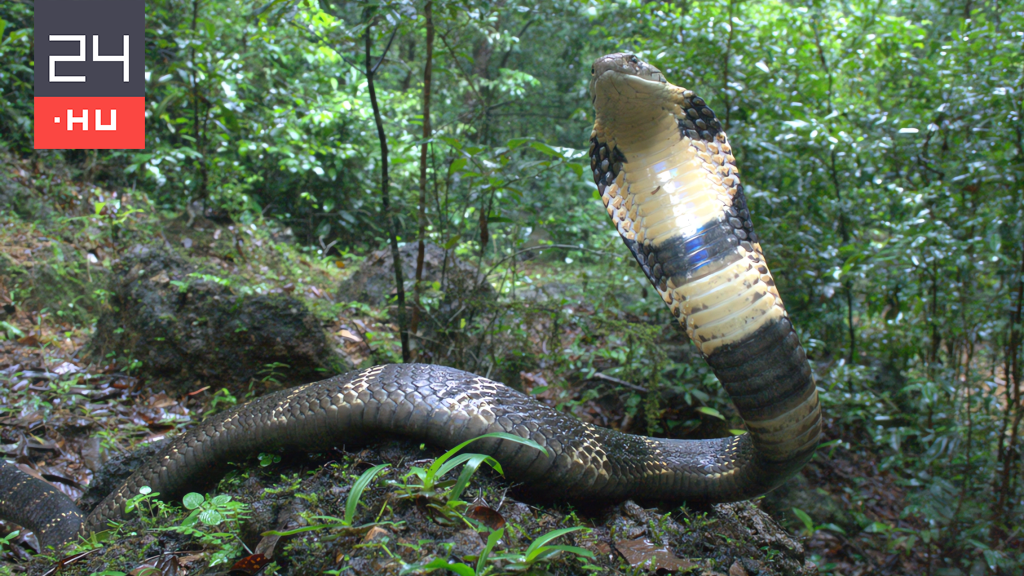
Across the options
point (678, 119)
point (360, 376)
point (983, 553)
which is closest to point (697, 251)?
point (678, 119)

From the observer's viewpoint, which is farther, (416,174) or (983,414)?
(416,174)

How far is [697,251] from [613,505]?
3.31 feet

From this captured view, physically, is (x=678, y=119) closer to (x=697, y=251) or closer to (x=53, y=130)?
(x=697, y=251)

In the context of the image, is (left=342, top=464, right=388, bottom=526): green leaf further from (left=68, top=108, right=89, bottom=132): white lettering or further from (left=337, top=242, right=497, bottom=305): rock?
(left=68, top=108, right=89, bottom=132): white lettering

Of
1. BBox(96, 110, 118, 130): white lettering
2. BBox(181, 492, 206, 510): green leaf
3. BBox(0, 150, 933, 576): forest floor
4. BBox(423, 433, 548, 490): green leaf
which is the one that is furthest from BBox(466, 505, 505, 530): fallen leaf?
BBox(96, 110, 118, 130): white lettering

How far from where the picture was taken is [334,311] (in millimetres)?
4086

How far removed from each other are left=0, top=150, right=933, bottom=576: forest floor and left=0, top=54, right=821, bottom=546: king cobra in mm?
120

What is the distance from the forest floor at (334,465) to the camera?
1.50 m

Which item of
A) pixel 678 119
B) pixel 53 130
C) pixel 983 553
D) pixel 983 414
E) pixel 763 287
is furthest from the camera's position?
pixel 53 130

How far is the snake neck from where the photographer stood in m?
1.75

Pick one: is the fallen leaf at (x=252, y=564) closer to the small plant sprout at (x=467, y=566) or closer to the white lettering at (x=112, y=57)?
the small plant sprout at (x=467, y=566)

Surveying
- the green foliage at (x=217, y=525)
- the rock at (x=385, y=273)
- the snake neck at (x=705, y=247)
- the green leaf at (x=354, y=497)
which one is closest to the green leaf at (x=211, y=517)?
the green foliage at (x=217, y=525)

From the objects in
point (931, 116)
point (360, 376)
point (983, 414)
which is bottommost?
point (983, 414)

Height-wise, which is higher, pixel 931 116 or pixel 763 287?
pixel 931 116
